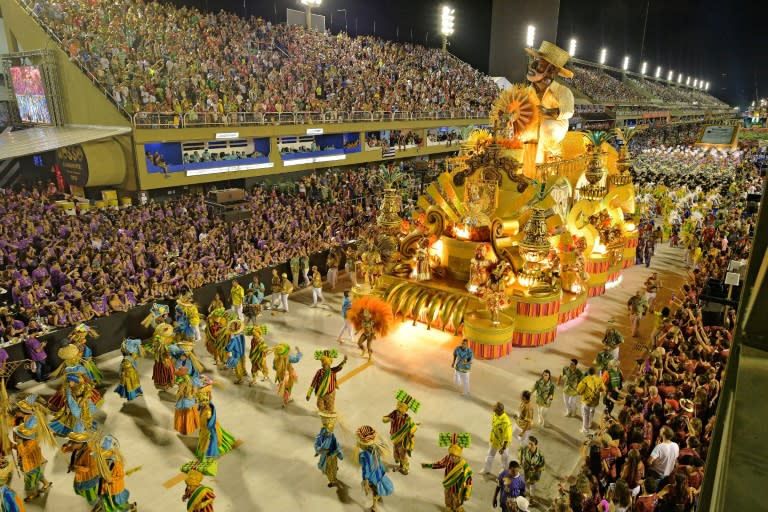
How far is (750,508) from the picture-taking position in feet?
5.56

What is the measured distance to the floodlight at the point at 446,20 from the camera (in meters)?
46.0

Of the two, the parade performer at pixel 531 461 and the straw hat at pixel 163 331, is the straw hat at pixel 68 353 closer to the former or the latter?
the straw hat at pixel 163 331

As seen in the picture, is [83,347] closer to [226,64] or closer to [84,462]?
[84,462]

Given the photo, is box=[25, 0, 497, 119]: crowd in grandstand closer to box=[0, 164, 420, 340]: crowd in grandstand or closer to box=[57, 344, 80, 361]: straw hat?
box=[0, 164, 420, 340]: crowd in grandstand

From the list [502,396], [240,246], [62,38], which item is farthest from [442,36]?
[502,396]

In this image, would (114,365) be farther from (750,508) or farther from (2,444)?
(750,508)

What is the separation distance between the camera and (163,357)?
33.7ft

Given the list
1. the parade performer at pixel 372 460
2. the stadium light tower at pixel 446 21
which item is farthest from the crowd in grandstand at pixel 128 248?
the stadium light tower at pixel 446 21

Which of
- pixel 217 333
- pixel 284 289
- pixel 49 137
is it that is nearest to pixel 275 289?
pixel 284 289

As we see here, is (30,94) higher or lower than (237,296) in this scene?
higher

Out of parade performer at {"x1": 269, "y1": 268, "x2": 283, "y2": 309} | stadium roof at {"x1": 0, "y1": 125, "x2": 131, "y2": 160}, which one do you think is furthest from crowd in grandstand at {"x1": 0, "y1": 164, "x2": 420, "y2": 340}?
stadium roof at {"x1": 0, "y1": 125, "x2": 131, "y2": 160}

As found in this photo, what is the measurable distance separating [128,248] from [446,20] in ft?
133

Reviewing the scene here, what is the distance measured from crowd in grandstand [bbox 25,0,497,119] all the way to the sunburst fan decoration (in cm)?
1245

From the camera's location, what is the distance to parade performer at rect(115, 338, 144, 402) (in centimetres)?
991
